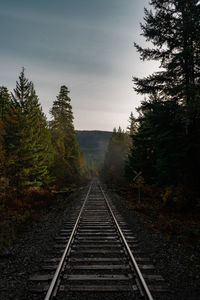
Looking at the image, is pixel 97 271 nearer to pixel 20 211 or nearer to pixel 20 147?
pixel 20 211

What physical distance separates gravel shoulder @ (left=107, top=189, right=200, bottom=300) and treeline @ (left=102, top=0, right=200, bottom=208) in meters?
4.90

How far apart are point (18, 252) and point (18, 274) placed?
1617 mm

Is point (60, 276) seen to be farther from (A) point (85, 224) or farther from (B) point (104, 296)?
(A) point (85, 224)

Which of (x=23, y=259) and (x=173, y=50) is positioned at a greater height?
(x=173, y=50)

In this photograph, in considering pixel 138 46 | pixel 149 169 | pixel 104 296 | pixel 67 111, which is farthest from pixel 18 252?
pixel 67 111

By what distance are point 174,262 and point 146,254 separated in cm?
89

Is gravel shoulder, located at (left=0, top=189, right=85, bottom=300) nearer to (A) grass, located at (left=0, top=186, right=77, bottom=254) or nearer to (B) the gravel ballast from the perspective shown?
(B) the gravel ballast

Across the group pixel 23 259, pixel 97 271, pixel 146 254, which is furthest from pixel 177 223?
pixel 23 259

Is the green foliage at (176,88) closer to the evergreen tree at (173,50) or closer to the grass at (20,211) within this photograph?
the evergreen tree at (173,50)

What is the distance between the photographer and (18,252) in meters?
6.24

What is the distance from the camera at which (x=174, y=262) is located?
5.47 meters

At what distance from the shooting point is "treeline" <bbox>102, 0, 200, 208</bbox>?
35.6 feet

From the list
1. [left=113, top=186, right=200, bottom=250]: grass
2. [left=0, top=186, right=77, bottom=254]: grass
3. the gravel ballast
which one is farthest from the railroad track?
[left=0, top=186, right=77, bottom=254]: grass

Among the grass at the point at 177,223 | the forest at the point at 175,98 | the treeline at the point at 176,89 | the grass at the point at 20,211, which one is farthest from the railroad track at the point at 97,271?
the treeline at the point at 176,89
